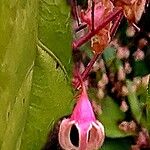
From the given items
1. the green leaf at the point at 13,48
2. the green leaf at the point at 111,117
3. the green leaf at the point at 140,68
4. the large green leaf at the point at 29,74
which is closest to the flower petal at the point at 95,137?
the large green leaf at the point at 29,74

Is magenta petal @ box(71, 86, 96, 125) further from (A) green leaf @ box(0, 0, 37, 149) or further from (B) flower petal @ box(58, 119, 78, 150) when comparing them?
(A) green leaf @ box(0, 0, 37, 149)

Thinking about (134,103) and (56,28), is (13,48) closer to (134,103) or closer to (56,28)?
(56,28)

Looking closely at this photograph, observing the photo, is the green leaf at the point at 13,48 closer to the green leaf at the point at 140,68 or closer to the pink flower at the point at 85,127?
the pink flower at the point at 85,127

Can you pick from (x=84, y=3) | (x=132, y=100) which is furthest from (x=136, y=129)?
(x=84, y=3)

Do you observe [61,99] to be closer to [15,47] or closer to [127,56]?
[15,47]

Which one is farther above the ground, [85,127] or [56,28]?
[56,28]

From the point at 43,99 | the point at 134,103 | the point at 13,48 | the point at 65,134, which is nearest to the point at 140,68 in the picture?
the point at 134,103
